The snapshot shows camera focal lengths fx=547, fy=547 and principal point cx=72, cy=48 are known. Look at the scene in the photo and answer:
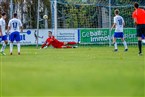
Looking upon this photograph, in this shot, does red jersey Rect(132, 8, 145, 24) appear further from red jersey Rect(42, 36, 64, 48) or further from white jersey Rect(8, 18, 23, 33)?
red jersey Rect(42, 36, 64, 48)

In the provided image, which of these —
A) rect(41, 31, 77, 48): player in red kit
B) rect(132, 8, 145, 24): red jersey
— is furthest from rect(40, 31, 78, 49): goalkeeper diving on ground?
rect(132, 8, 145, 24): red jersey

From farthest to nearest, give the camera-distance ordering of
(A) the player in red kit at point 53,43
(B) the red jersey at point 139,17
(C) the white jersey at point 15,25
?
(A) the player in red kit at point 53,43 < (C) the white jersey at point 15,25 < (B) the red jersey at point 139,17

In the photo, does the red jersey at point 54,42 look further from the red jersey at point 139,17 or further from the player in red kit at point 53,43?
the red jersey at point 139,17

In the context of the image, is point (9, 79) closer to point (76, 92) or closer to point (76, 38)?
point (76, 92)

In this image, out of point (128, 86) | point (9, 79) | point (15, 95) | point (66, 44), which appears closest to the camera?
point (15, 95)

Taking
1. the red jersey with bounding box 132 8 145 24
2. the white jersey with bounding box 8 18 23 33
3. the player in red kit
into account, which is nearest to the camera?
the red jersey with bounding box 132 8 145 24

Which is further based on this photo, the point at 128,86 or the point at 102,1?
the point at 102,1

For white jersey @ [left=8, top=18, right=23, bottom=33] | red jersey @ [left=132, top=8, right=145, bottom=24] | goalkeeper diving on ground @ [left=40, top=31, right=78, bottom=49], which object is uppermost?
red jersey @ [left=132, top=8, right=145, bottom=24]

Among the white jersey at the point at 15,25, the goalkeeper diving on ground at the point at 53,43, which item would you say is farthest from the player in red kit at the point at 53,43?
the white jersey at the point at 15,25

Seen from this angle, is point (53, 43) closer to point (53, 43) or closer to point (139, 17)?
point (53, 43)

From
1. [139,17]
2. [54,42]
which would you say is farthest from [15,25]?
[54,42]

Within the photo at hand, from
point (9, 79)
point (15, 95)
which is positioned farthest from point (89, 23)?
point (15, 95)

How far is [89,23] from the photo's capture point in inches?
1639

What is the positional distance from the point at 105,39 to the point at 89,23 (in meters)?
2.08
